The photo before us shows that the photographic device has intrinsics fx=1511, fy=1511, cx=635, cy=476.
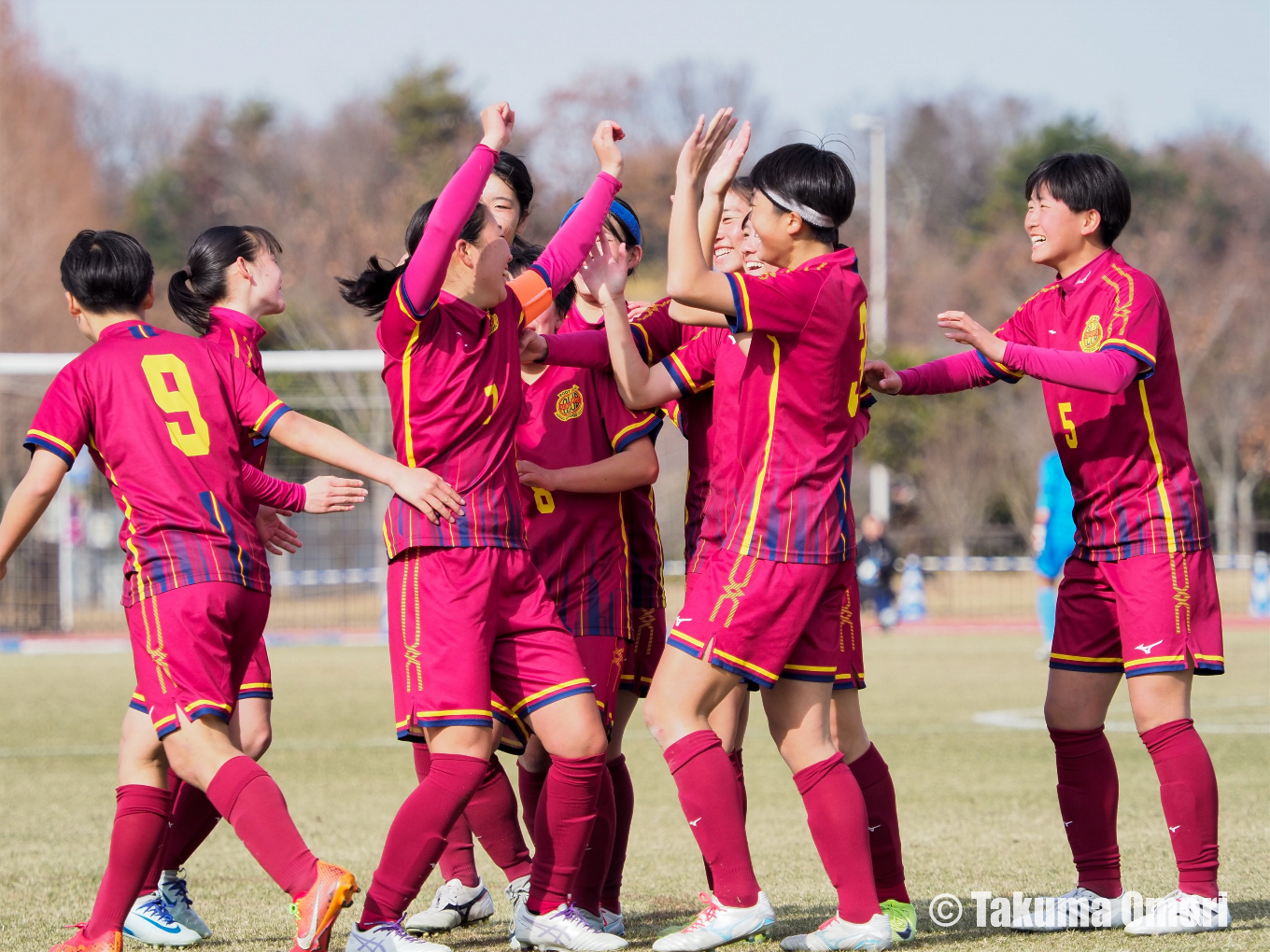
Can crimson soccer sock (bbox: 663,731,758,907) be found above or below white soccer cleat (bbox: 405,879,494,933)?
above

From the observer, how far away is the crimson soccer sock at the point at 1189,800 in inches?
176

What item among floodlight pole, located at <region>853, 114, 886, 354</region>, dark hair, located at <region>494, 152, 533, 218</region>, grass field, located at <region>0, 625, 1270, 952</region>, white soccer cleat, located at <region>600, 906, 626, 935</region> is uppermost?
floodlight pole, located at <region>853, 114, 886, 354</region>

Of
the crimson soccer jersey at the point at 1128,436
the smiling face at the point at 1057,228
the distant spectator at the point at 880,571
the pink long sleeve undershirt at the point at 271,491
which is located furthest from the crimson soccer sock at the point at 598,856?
the distant spectator at the point at 880,571

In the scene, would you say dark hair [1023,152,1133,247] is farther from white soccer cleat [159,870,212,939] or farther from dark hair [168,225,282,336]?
white soccer cleat [159,870,212,939]

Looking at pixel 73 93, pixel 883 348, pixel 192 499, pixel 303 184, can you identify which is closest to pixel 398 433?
pixel 192 499

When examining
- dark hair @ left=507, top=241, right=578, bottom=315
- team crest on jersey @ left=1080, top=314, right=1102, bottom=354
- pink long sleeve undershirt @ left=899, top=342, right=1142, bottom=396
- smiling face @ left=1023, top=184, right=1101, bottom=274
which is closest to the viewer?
pink long sleeve undershirt @ left=899, top=342, right=1142, bottom=396

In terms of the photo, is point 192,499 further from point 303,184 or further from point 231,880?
point 303,184

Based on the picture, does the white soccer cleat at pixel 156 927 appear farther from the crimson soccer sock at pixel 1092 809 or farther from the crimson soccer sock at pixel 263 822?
the crimson soccer sock at pixel 1092 809

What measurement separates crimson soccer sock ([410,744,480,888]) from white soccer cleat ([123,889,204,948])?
0.82m

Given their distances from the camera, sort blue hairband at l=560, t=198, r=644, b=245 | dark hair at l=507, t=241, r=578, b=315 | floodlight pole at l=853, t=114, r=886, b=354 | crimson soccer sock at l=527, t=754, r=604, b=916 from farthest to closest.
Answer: floodlight pole at l=853, t=114, r=886, b=354, dark hair at l=507, t=241, r=578, b=315, blue hairband at l=560, t=198, r=644, b=245, crimson soccer sock at l=527, t=754, r=604, b=916

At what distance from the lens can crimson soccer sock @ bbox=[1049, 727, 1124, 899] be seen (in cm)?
471

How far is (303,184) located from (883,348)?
666 inches

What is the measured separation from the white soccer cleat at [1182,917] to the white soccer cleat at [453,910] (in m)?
2.02

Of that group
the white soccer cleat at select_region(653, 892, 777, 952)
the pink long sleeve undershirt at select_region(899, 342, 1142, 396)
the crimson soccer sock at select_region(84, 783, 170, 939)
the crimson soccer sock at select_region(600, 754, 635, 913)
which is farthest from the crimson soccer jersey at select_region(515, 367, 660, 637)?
the crimson soccer sock at select_region(84, 783, 170, 939)
